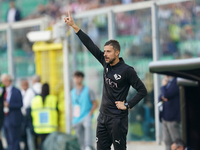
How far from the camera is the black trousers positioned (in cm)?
535

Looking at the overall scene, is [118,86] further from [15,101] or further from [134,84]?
[15,101]

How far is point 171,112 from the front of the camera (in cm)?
816

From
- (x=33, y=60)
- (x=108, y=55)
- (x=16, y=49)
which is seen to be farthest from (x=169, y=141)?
(x=16, y=49)

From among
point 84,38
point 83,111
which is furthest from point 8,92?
point 84,38

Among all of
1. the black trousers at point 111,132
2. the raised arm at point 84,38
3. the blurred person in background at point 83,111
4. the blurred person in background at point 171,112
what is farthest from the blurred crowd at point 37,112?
the black trousers at point 111,132

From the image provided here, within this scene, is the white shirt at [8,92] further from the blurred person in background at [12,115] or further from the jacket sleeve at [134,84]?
the jacket sleeve at [134,84]

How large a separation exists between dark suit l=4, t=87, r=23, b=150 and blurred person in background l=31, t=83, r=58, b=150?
36cm

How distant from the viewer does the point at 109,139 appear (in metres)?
5.48

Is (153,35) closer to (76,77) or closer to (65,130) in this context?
(76,77)

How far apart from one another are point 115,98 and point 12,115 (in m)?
4.99

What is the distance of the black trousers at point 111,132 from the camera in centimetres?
535

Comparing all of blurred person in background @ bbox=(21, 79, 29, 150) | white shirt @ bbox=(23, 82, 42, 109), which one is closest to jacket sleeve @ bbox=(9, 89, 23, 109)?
white shirt @ bbox=(23, 82, 42, 109)

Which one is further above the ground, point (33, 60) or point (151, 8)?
point (151, 8)

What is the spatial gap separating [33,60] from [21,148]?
227 centimetres
